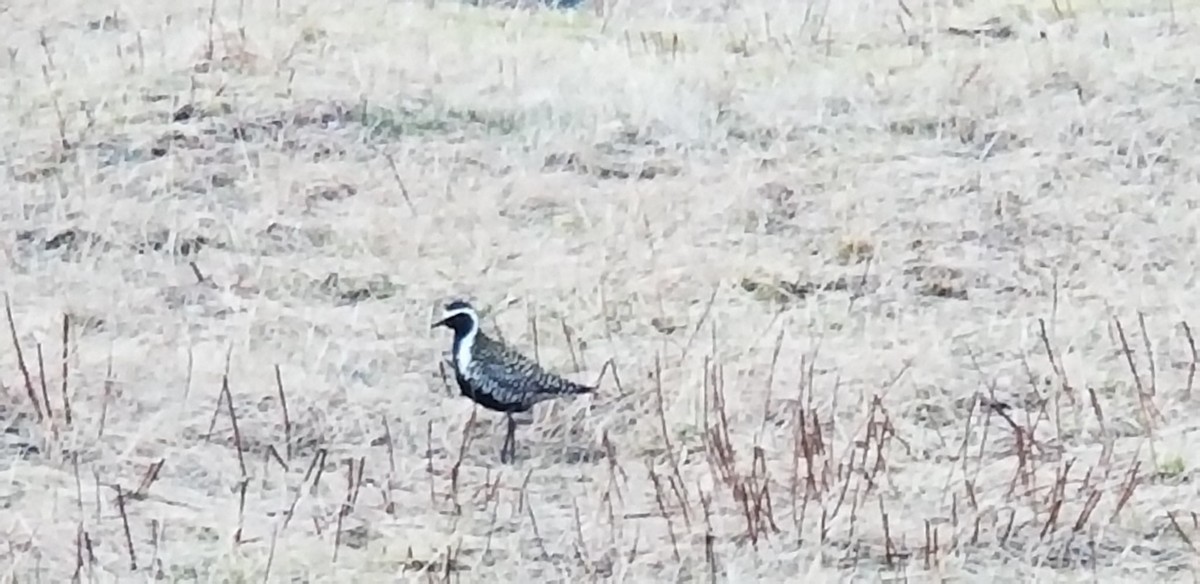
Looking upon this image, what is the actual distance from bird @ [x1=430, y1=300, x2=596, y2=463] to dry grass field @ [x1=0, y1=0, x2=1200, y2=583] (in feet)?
0.36

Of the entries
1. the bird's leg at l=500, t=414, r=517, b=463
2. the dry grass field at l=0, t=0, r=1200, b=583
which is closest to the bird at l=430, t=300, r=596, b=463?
the bird's leg at l=500, t=414, r=517, b=463

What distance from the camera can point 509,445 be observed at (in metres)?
4.92

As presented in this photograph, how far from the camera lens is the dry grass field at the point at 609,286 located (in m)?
4.33

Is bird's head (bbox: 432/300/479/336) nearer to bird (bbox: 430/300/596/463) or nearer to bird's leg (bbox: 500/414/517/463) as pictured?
bird (bbox: 430/300/596/463)

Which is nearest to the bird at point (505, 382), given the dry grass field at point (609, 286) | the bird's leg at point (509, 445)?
the bird's leg at point (509, 445)

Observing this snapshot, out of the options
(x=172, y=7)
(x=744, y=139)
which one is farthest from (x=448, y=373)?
(x=172, y=7)

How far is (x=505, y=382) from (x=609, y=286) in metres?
1.19

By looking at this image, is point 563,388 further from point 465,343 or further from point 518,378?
point 465,343

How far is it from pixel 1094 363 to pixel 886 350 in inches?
21.3

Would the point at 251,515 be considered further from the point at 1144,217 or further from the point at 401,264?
the point at 1144,217

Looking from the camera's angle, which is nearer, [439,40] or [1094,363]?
[1094,363]

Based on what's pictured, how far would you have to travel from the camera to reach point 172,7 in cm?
854

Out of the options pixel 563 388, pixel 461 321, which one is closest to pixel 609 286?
pixel 461 321

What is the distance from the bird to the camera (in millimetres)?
4898
